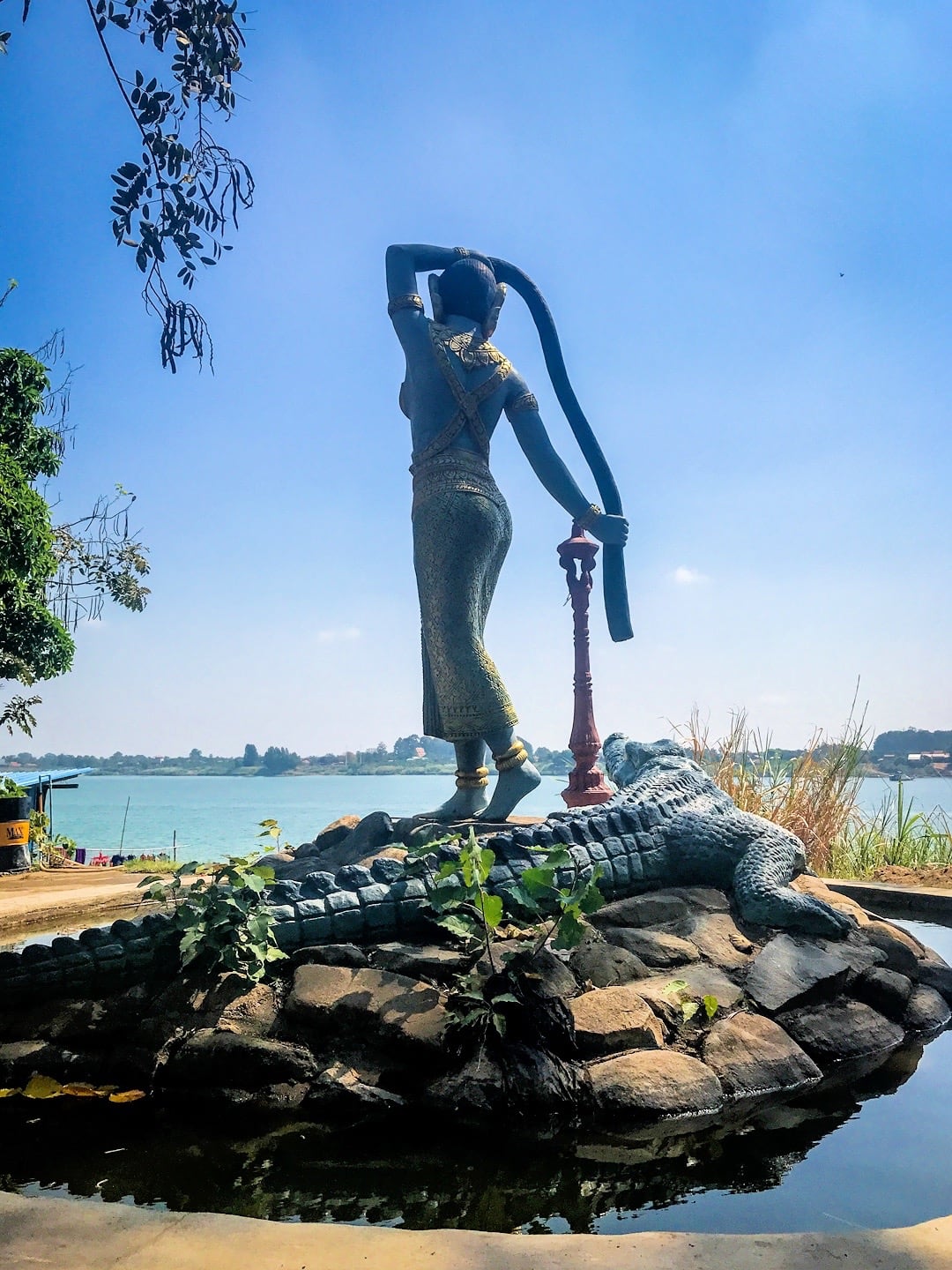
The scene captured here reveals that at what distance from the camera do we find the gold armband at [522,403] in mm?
5012

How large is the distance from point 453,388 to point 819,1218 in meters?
4.06

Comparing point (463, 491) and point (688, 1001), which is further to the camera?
point (463, 491)

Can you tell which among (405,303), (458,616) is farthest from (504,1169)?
(405,303)

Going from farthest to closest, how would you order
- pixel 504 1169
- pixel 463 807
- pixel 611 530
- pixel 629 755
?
pixel 629 755, pixel 611 530, pixel 463 807, pixel 504 1169

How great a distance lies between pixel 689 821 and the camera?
391 cm

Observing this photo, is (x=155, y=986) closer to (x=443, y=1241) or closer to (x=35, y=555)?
(x=443, y=1241)

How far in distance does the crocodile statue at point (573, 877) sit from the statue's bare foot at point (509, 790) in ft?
2.06

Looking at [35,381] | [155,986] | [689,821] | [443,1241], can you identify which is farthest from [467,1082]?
[35,381]

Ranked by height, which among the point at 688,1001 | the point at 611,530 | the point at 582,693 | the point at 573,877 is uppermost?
the point at 611,530

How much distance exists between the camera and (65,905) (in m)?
5.01

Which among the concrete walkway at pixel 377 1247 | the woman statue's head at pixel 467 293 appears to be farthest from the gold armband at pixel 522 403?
the concrete walkway at pixel 377 1247

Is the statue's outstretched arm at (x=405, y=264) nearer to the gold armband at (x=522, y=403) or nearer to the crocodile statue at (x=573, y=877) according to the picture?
the gold armband at (x=522, y=403)

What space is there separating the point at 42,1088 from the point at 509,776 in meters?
2.69

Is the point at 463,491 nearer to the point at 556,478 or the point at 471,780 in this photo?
the point at 556,478
